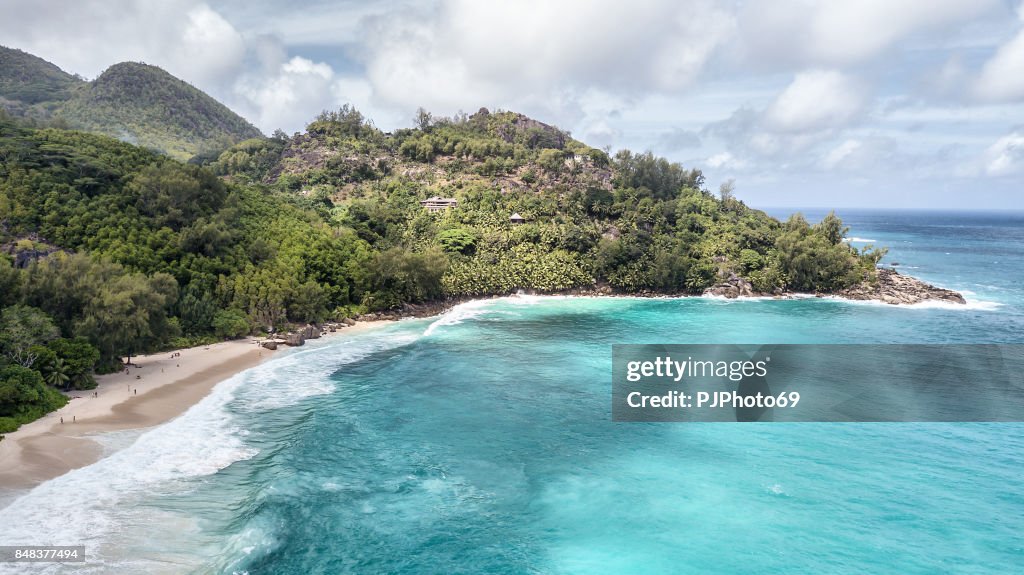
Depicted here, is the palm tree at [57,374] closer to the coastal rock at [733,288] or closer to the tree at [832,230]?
the coastal rock at [733,288]

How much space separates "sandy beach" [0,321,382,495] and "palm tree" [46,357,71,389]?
1.26m

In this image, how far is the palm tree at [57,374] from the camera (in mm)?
36469

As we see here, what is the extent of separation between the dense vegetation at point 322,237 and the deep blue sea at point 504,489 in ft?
37.9

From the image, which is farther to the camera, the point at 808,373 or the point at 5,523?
the point at 808,373

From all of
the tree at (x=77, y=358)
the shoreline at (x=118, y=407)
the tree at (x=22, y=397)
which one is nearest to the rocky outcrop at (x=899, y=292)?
the shoreline at (x=118, y=407)

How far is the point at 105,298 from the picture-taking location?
39188mm

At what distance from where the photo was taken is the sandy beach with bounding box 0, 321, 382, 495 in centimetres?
2816

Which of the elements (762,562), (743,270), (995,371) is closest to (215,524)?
(762,562)

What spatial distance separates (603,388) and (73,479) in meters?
33.7

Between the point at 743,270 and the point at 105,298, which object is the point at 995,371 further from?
the point at 105,298

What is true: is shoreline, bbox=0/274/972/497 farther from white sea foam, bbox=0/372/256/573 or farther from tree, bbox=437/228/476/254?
tree, bbox=437/228/476/254

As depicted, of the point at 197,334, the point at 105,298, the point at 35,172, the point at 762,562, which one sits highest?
the point at 35,172

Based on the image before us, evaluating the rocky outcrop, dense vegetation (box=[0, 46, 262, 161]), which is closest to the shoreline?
the rocky outcrop

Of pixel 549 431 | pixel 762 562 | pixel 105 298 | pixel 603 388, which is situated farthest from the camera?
pixel 603 388
